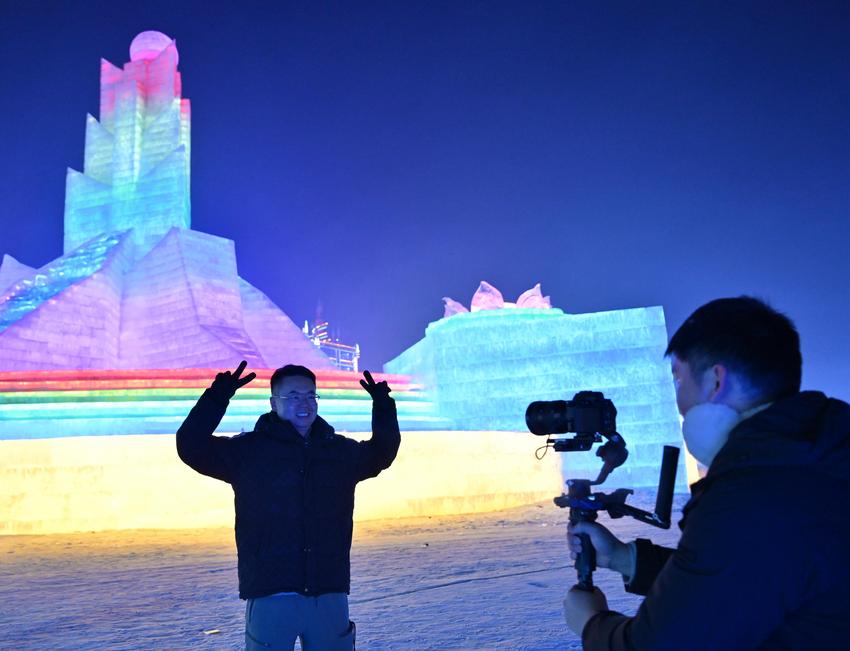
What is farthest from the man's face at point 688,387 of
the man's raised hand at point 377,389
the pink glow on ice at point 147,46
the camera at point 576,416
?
the pink glow on ice at point 147,46

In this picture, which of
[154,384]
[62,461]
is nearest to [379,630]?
[62,461]

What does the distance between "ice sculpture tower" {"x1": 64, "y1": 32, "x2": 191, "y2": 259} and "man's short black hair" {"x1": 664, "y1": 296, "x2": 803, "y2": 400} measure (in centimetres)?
1964

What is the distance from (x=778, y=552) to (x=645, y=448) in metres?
12.8

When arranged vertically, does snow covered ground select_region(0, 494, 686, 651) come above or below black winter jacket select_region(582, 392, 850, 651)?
below

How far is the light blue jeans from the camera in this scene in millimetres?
2184

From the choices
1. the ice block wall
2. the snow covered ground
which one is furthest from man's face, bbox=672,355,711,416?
the ice block wall

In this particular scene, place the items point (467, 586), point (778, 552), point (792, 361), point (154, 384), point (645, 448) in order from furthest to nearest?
point (645, 448) < point (154, 384) < point (467, 586) < point (792, 361) < point (778, 552)

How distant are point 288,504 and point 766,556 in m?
1.68

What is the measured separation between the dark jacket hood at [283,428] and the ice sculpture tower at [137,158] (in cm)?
1811

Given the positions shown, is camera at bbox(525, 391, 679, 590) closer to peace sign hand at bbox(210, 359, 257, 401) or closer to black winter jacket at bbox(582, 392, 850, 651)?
black winter jacket at bbox(582, 392, 850, 651)

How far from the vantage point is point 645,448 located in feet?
Result: 42.8

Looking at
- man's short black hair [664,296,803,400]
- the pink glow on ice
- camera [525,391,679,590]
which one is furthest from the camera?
the pink glow on ice

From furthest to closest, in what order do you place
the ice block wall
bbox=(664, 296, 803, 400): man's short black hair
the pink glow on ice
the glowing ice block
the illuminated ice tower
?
the pink glow on ice < the glowing ice block < the illuminated ice tower < the ice block wall < bbox=(664, 296, 803, 400): man's short black hair

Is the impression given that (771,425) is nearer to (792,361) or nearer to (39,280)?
(792,361)
